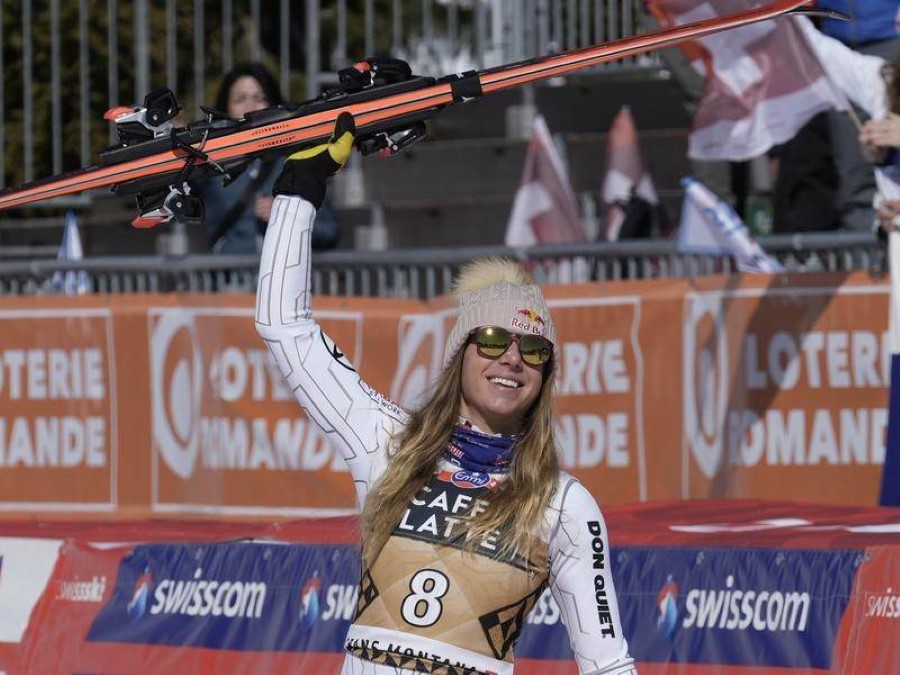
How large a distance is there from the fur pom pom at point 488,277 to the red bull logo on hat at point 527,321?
0.13 m

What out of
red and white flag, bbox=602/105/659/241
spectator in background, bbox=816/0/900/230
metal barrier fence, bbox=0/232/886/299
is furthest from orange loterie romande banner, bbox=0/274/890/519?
red and white flag, bbox=602/105/659/241

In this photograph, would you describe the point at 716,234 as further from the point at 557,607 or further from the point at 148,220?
the point at 148,220

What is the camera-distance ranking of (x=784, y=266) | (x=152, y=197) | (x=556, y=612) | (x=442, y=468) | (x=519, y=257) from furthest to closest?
(x=519, y=257)
(x=784, y=266)
(x=556, y=612)
(x=152, y=197)
(x=442, y=468)

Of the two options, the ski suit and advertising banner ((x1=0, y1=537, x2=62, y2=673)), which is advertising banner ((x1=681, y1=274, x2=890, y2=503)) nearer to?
advertising banner ((x1=0, y1=537, x2=62, y2=673))

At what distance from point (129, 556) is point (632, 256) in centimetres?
344

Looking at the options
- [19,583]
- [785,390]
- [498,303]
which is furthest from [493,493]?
[785,390]

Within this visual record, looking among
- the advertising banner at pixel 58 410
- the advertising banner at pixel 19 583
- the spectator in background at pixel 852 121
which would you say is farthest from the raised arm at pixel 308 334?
the advertising banner at pixel 58 410

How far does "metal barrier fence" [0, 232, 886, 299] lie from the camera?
9805 mm

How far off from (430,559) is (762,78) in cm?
559

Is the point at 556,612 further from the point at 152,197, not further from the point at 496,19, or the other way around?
the point at 496,19

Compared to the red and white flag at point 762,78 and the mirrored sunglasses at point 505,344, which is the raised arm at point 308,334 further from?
the red and white flag at point 762,78

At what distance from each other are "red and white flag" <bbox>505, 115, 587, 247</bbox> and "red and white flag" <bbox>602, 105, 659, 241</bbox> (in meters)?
0.51

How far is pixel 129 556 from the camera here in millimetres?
8102

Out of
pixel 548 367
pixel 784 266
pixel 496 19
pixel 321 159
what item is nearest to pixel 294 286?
pixel 321 159
